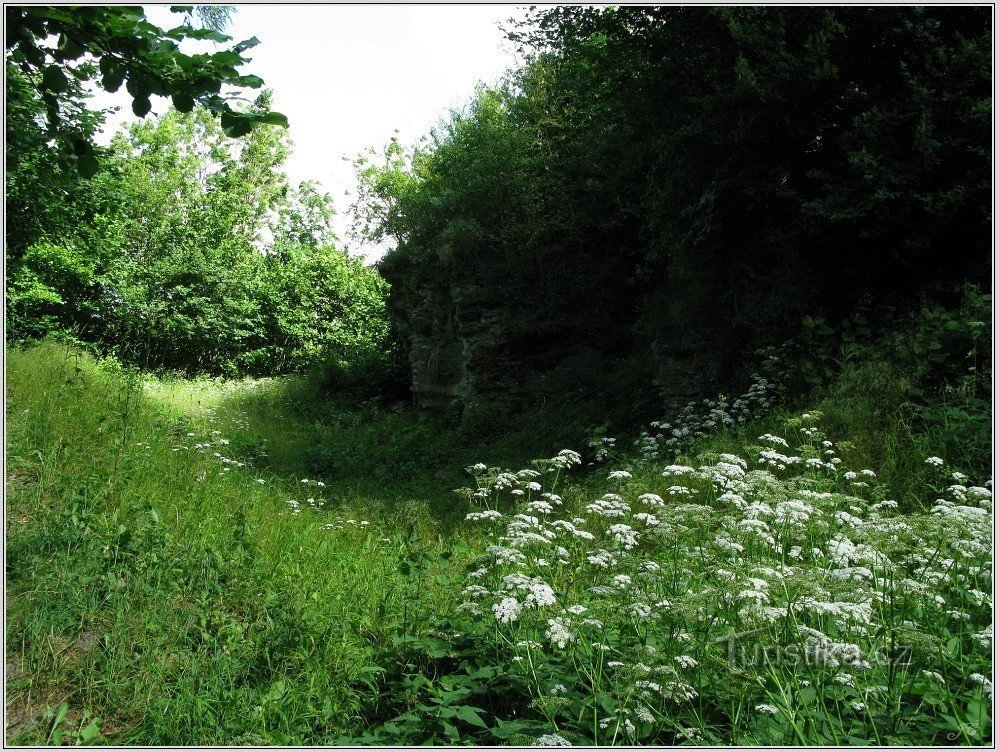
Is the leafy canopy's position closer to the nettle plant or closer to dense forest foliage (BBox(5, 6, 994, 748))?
dense forest foliage (BBox(5, 6, 994, 748))

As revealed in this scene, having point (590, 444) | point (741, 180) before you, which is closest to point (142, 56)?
point (590, 444)

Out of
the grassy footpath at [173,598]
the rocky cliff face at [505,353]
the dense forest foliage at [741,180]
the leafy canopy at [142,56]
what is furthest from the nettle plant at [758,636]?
the rocky cliff face at [505,353]

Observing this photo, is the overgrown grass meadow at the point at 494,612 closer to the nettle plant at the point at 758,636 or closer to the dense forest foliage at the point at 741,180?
the nettle plant at the point at 758,636

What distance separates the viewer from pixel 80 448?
5648mm

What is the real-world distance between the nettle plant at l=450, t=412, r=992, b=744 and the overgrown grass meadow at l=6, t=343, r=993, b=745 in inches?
0.6

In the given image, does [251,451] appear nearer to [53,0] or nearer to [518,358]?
[518,358]

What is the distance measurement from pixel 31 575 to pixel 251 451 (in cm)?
636

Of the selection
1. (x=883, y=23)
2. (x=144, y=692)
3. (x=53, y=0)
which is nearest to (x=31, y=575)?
(x=144, y=692)

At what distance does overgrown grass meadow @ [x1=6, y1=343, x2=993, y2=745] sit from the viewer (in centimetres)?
244

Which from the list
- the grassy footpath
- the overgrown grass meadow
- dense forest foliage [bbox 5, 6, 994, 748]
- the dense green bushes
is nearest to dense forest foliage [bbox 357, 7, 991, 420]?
dense forest foliage [bbox 5, 6, 994, 748]

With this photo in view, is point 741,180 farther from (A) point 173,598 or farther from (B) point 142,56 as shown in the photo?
(A) point 173,598

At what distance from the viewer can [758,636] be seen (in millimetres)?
2406

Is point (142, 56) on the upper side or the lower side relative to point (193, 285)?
lower

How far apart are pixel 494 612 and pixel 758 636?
107 centimetres
